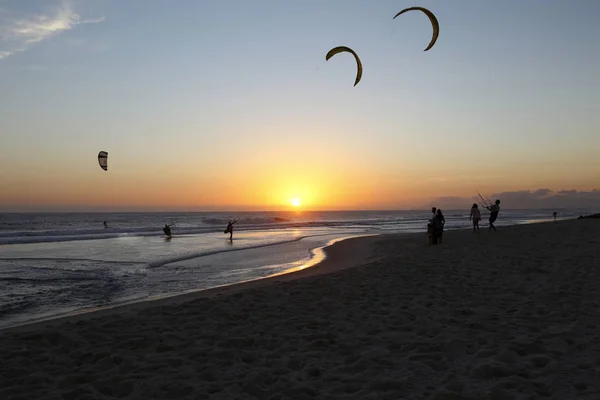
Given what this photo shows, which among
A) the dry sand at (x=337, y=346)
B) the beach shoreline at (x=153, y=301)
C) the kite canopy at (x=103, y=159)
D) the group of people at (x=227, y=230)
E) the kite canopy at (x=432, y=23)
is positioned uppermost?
the kite canopy at (x=432, y=23)

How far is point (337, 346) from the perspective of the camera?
5.41m

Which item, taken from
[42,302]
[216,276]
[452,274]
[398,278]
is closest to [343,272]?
[398,278]

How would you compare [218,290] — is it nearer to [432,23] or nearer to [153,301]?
[153,301]

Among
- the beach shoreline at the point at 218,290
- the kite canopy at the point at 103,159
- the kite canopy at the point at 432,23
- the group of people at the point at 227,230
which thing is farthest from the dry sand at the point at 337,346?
the group of people at the point at 227,230

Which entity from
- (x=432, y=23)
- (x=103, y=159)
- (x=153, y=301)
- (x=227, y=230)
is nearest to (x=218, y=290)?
(x=153, y=301)

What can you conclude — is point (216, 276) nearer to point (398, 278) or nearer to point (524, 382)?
point (398, 278)

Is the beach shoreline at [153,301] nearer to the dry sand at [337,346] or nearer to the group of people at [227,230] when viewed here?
the dry sand at [337,346]

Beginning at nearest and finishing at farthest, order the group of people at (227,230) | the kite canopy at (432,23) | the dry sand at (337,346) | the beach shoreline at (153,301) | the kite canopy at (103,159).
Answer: the dry sand at (337,346) < the beach shoreline at (153,301) < the kite canopy at (432,23) < the kite canopy at (103,159) < the group of people at (227,230)

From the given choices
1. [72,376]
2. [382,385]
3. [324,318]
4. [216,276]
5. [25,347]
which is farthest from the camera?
[216,276]

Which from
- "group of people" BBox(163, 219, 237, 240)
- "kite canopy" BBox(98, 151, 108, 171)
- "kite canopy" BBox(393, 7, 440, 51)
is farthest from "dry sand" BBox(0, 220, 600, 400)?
"group of people" BBox(163, 219, 237, 240)

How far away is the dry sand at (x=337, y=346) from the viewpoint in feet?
13.9

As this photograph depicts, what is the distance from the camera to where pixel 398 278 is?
32.7ft

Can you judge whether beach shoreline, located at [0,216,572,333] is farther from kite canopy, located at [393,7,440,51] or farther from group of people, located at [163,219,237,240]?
group of people, located at [163,219,237,240]

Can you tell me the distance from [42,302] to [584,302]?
34.7 feet
